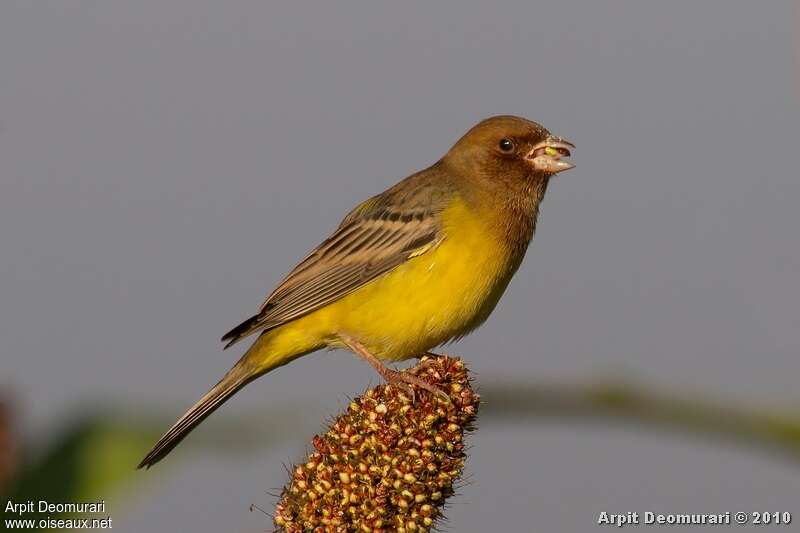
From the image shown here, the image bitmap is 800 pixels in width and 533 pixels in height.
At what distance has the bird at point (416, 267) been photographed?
5176mm

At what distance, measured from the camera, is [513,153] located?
592cm

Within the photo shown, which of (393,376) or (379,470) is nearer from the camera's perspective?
(379,470)

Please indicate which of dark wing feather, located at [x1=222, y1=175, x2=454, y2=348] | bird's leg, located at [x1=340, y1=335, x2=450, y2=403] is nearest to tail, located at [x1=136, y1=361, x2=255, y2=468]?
dark wing feather, located at [x1=222, y1=175, x2=454, y2=348]

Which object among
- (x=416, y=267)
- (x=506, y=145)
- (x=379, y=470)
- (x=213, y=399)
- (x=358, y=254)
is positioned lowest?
(x=379, y=470)

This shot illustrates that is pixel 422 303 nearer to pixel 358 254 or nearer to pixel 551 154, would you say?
pixel 358 254

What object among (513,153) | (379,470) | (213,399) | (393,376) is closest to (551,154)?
(513,153)

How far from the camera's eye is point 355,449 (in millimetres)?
3791

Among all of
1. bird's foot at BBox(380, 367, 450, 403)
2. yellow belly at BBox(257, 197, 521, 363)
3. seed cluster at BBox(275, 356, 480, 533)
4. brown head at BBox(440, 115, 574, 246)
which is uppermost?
brown head at BBox(440, 115, 574, 246)

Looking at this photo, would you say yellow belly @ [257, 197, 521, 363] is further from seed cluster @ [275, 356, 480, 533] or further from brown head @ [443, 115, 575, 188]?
seed cluster @ [275, 356, 480, 533]

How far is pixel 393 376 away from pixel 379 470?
734 millimetres

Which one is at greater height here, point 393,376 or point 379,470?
point 393,376

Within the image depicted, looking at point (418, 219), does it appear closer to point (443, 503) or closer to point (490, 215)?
point (490, 215)

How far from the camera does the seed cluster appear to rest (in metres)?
3.70

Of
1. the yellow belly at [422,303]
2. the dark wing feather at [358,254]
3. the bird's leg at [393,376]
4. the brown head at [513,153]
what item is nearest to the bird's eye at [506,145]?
the brown head at [513,153]
